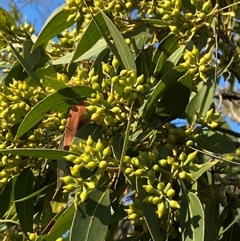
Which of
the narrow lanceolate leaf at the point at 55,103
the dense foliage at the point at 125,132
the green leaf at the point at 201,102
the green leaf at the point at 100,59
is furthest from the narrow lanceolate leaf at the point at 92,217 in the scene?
the green leaf at the point at 100,59

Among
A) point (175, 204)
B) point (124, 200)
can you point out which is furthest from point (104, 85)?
point (124, 200)

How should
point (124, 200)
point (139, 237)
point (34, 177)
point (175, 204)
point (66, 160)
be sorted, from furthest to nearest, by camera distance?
point (124, 200), point (34, 177), point (139, 237), point (66, 160), point (175, 204)

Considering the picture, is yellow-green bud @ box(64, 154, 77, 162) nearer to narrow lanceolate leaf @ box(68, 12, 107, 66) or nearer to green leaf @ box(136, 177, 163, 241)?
green leaf @ box(136, 177, 163, 241)

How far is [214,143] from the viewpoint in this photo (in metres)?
1.43

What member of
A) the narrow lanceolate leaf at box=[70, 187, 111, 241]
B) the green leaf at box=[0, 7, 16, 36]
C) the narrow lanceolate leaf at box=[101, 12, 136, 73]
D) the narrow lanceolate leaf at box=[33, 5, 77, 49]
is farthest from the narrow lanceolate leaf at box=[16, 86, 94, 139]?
the green leaf at box=[0, 7, 16, 36]

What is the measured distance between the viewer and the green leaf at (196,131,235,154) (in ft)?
4.63

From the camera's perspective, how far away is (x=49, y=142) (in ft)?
4.94

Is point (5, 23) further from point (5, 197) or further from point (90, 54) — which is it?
point (5, 197)

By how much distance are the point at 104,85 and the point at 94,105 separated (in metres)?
0.05

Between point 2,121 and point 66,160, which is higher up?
point 2,121

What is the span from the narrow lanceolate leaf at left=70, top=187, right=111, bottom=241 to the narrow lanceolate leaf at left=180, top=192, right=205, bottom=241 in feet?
0.55

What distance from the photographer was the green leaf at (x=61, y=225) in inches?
50.4

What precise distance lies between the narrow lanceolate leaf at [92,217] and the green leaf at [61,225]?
0.14 ft

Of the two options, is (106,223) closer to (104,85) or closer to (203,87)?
(104,85)
